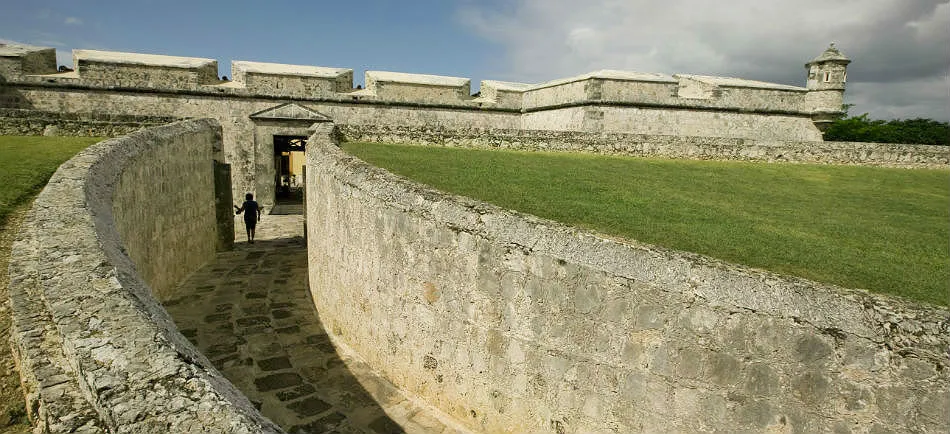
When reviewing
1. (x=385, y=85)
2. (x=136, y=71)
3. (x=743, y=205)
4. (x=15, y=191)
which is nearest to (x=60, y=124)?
(x=15, y=191)

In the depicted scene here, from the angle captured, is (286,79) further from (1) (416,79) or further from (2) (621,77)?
(2) (621,77)

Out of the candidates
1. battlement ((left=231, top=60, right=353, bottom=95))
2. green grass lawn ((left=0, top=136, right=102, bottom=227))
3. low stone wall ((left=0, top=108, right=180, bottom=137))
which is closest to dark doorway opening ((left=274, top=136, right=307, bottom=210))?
battlement ((left=231, top=60, right=353, bottom=95))

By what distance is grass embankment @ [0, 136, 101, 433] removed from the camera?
7.41 feet

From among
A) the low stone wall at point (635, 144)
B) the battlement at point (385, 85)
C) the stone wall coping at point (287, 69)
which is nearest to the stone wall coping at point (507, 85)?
the battlement at point (385, 85)

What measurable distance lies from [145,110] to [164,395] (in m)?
23.2

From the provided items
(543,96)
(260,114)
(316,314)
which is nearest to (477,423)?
(316,314)

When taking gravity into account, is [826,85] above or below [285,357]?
above

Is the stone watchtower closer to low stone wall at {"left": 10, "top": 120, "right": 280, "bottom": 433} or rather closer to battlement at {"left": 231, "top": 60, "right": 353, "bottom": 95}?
battlement at {"left": 231, "top": 60, "right": 353, "bottom": 95}

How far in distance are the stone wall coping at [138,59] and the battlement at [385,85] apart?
37 millimetres

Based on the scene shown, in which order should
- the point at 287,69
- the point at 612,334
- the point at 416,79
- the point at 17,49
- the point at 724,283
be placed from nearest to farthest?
1. the point at 724,283
2. the point at 612,334
3. the point at 17,49
4. the point at 287,69
5. the point at 416,79

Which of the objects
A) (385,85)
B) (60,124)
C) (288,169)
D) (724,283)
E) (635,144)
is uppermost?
(385,85)

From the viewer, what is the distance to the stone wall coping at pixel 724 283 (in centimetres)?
279

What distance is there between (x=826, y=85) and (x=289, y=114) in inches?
960

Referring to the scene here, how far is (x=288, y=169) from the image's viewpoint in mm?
32156
